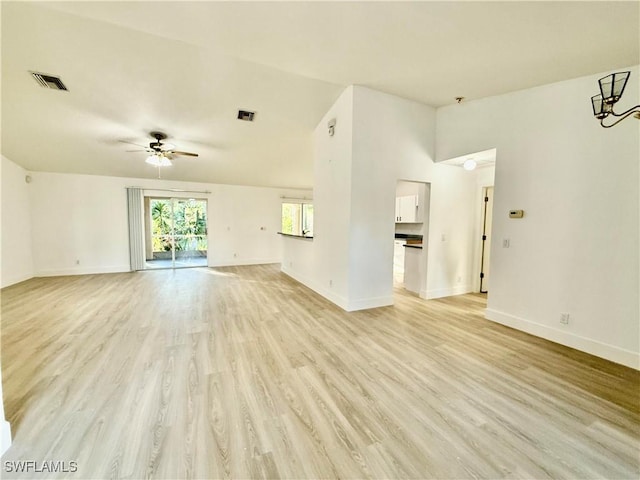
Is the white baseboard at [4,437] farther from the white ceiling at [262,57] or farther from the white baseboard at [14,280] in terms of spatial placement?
the white baseboard at [14,280]

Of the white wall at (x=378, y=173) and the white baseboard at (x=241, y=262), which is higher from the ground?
the white wall at (x=378, y=173)

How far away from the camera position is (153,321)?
3408mm

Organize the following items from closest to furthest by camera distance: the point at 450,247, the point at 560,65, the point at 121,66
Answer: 1. the point at 560,65
2. the point at 121,66
3. the point at 450,247

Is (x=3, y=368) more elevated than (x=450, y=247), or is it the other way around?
(x=450, y=247)

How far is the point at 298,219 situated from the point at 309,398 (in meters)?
7.29

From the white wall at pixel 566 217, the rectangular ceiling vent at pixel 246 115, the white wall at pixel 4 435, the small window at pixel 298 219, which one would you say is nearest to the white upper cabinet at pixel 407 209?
the white wall at pixel 566 217

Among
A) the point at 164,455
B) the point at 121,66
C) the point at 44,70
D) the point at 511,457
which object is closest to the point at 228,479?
the point at 164,455

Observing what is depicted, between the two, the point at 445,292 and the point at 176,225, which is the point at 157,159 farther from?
the point at 445,292

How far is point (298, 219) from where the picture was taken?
891cm

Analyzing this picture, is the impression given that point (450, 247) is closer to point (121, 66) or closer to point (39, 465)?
point (39, 465)

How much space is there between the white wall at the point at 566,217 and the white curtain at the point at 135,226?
7.93 metres

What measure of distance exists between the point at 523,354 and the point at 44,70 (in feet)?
21.8

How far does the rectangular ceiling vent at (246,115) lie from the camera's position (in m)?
4.19

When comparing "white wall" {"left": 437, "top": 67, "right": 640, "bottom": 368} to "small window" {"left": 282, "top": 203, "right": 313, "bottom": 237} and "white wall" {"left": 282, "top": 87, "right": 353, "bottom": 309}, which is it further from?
"small window" {"left": 282, "top": 203, "right": 313, "bottom": 237}
